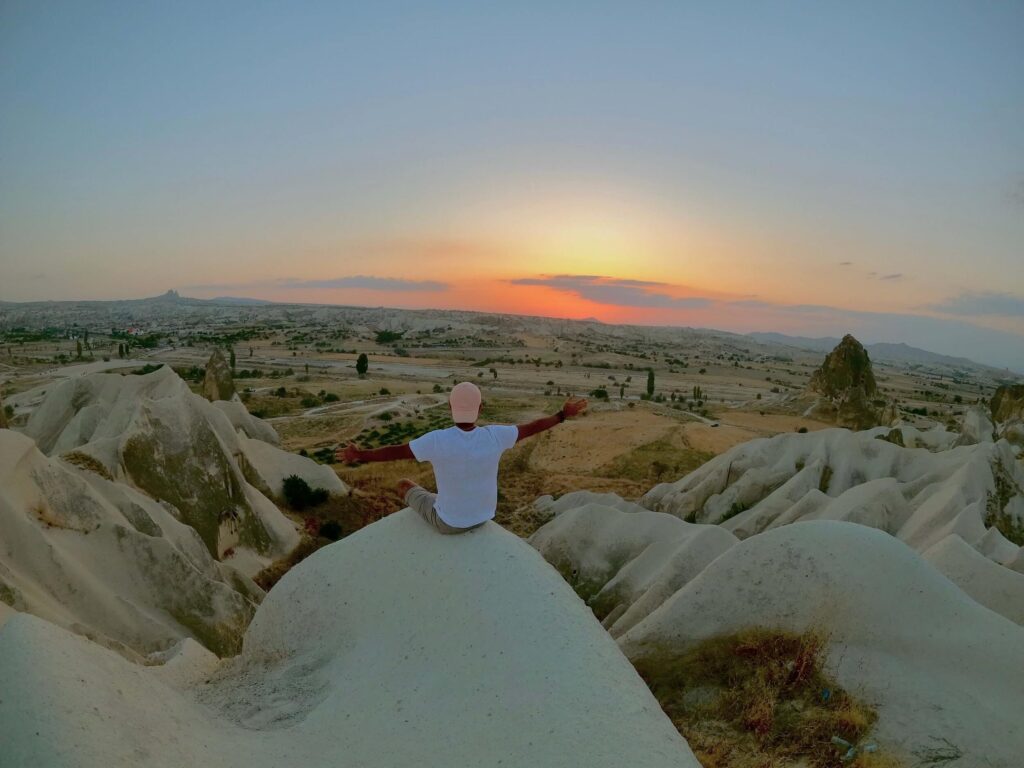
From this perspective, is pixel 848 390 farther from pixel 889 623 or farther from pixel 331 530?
pixel 889 623

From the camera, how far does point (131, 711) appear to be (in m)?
4.11

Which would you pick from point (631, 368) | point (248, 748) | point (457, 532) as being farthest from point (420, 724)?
point (631, 368)

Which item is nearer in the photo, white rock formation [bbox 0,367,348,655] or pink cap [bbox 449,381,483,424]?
pink cap [bbox 449,381,483,424]

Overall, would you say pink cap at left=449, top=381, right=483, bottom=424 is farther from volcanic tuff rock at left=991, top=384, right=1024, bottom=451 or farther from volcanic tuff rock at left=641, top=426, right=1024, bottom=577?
volcanic tuff rock at left=991, top=384, right=1024, bottom=451

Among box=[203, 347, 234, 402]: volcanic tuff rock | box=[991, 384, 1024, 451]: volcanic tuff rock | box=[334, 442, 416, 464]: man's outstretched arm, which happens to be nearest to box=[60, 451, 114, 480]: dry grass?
box=[334, 442, 416, 464]: man's outstretched arm

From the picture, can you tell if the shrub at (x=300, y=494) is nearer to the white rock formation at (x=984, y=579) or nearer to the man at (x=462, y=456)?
the man at (x=462, y=456)

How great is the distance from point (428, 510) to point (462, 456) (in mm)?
866

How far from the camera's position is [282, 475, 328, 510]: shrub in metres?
22.8

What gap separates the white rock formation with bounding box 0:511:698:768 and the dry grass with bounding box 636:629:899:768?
152cm

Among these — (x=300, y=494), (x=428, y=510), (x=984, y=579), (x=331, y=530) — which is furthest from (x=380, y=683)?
(x=300, y=494)

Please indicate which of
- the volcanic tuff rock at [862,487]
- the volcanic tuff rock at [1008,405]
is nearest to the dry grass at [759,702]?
the volcanic tuff rock at [862,487]

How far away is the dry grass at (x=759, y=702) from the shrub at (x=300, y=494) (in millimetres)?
17630

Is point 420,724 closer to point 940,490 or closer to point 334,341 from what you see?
point 940,490

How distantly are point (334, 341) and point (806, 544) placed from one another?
4750 inches
